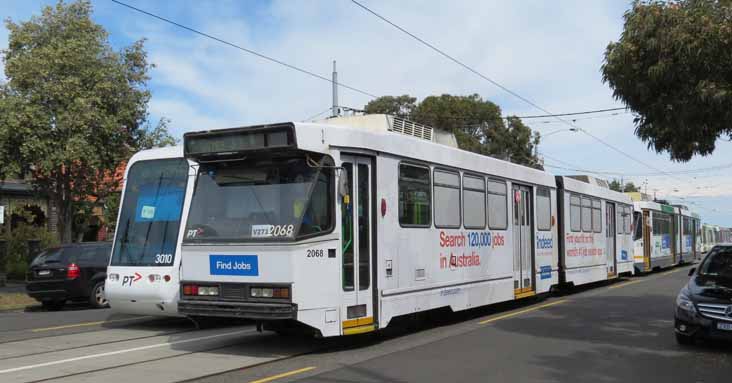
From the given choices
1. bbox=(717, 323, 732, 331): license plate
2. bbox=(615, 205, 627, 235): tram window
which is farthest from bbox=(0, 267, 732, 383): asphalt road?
bbox=(615, 205, 627, 235): tram window

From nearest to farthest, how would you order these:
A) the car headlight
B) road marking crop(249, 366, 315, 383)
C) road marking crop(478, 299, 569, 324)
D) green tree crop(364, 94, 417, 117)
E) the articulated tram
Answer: road marking crop(249, 366, 315, 383) → the car headlight → road marking crop(478, 299, 569, 324) → the articulated tram → green tree crop(364, 94, 417, 117)

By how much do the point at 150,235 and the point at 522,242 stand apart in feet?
26.1

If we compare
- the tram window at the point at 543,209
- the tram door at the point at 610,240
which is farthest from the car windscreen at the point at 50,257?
the tram door at the point at 610,240

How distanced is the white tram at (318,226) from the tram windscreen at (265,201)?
15mm

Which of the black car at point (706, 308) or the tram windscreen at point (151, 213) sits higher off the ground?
the tram windscreen at point (151, 213)

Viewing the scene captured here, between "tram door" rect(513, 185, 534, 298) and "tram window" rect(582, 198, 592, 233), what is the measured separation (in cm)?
449

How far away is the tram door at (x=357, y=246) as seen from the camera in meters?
9.55

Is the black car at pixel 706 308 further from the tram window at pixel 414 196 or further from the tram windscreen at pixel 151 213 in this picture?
the tram windscreen at pixel 151 213

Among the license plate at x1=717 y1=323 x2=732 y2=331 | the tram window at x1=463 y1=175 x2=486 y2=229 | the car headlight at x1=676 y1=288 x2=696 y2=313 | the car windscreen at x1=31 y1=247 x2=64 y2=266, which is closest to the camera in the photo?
the license plate at x1=717 y1=323 x2=732 y2=331

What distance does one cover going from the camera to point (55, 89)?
20.7 meters

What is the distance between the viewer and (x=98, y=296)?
1711 centimetres

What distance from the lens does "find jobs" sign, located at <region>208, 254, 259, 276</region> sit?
363 inches

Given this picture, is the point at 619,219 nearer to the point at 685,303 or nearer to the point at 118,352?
the point at 685,303

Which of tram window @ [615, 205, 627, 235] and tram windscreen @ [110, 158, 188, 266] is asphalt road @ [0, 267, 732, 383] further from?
tram window @ [615, 205, 627, 235]
